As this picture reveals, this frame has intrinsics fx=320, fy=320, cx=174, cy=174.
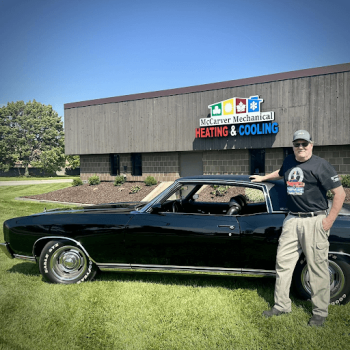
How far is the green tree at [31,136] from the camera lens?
5134 centimetres

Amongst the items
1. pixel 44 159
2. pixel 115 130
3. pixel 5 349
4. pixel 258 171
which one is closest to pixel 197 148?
pixel 258 171

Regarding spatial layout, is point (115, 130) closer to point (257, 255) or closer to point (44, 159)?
point (257, 255)

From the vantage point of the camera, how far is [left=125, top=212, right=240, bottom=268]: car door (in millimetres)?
3686

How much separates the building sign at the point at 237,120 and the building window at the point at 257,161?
4.29 feet

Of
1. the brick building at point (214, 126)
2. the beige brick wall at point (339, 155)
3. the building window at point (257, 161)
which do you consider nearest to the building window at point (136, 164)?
the brick building at point (214, 126)

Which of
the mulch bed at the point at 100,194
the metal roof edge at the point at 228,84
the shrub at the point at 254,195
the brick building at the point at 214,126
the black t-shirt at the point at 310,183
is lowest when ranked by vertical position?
the mulch bed at the point at 100,194

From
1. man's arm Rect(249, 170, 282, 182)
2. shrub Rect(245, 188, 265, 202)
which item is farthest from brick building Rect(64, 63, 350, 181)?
man's arm Rect(249, 170, 282, 182)

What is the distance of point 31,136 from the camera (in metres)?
53.7

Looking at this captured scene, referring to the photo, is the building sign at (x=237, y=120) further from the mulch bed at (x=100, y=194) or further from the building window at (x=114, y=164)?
the building window at (x=114, y=164)

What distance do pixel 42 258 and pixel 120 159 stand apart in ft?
53.1

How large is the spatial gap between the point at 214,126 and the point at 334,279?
13436 millimetres

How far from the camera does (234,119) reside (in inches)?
617

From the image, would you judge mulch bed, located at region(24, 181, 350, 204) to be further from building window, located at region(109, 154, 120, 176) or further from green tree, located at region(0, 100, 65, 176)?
green tree, located at region(0, 100, 65, 176)

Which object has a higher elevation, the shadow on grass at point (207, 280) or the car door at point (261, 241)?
the car door at point (261, 241)
